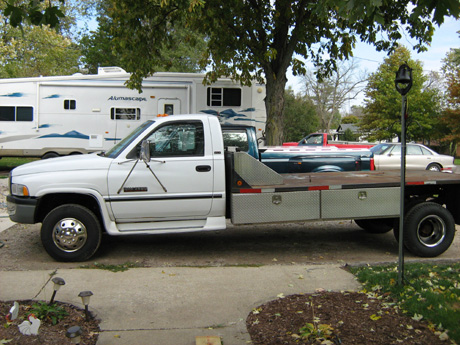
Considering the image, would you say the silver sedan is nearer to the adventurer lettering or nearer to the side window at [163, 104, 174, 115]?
the side window at [163, 104, 174, 115]

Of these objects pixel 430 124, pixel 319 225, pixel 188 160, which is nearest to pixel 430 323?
pixel 188 160

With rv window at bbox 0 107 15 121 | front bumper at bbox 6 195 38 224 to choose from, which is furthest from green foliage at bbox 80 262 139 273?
rv window at bbox 0 107 15 121

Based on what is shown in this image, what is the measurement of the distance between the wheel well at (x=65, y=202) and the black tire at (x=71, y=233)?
0.67 feet

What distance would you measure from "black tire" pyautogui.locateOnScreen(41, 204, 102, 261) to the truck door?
14.9 inches

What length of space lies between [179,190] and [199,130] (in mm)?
925

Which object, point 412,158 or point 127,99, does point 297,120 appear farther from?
point 127,99

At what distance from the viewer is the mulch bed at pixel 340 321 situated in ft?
13.1

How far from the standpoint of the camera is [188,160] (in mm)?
6406

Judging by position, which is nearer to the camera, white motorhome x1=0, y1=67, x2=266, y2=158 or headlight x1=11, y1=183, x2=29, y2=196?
headlight x1=11, y1=183, x2=29, y2=196

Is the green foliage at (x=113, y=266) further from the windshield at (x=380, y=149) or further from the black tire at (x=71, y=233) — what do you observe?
the windshield at (x=380, y=149)

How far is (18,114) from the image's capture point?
16188 mm

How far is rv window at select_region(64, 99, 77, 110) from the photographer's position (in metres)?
16.3

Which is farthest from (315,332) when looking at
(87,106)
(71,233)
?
(87,106)

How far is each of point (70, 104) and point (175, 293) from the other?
41.9ft
